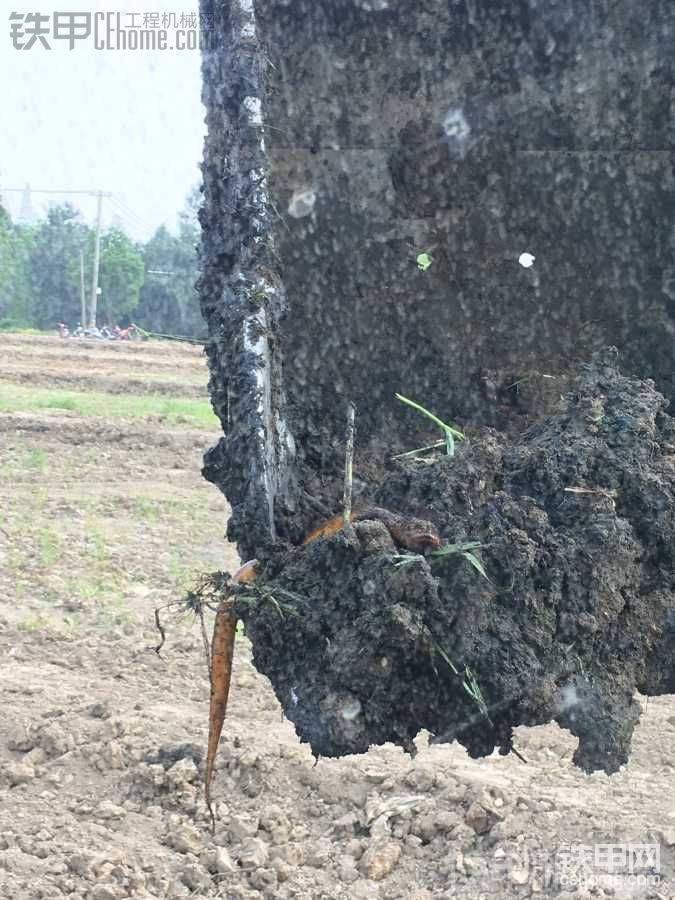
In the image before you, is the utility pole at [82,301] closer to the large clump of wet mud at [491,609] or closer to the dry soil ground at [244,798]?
the dry soil ground at [244,798]

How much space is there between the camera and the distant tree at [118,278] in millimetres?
28328

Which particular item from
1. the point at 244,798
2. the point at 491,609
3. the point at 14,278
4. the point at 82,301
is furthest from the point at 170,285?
the point at 491,609

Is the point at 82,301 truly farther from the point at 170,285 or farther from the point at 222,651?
the point at 222,651

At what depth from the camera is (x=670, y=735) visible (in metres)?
3.65

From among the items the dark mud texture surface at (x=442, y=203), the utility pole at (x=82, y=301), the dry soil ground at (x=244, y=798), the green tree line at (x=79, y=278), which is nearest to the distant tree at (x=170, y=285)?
the green tree line at (x=79, y=278)

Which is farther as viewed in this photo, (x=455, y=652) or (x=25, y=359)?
(x=25, y=359)

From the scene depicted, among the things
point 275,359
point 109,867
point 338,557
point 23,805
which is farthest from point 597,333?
point 23,805

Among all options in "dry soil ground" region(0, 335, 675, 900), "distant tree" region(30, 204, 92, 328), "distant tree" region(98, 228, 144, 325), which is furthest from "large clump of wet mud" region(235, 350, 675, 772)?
"distant tree" region(30, 204, 92, 328)

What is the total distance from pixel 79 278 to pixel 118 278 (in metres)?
1.59

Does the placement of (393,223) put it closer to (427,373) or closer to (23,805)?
(427,373)

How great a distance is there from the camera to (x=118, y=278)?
93.9 ft

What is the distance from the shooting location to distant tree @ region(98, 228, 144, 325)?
28.3 m

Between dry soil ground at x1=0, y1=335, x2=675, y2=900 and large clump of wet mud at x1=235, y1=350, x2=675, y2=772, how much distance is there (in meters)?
0.38

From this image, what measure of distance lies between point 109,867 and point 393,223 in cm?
184
